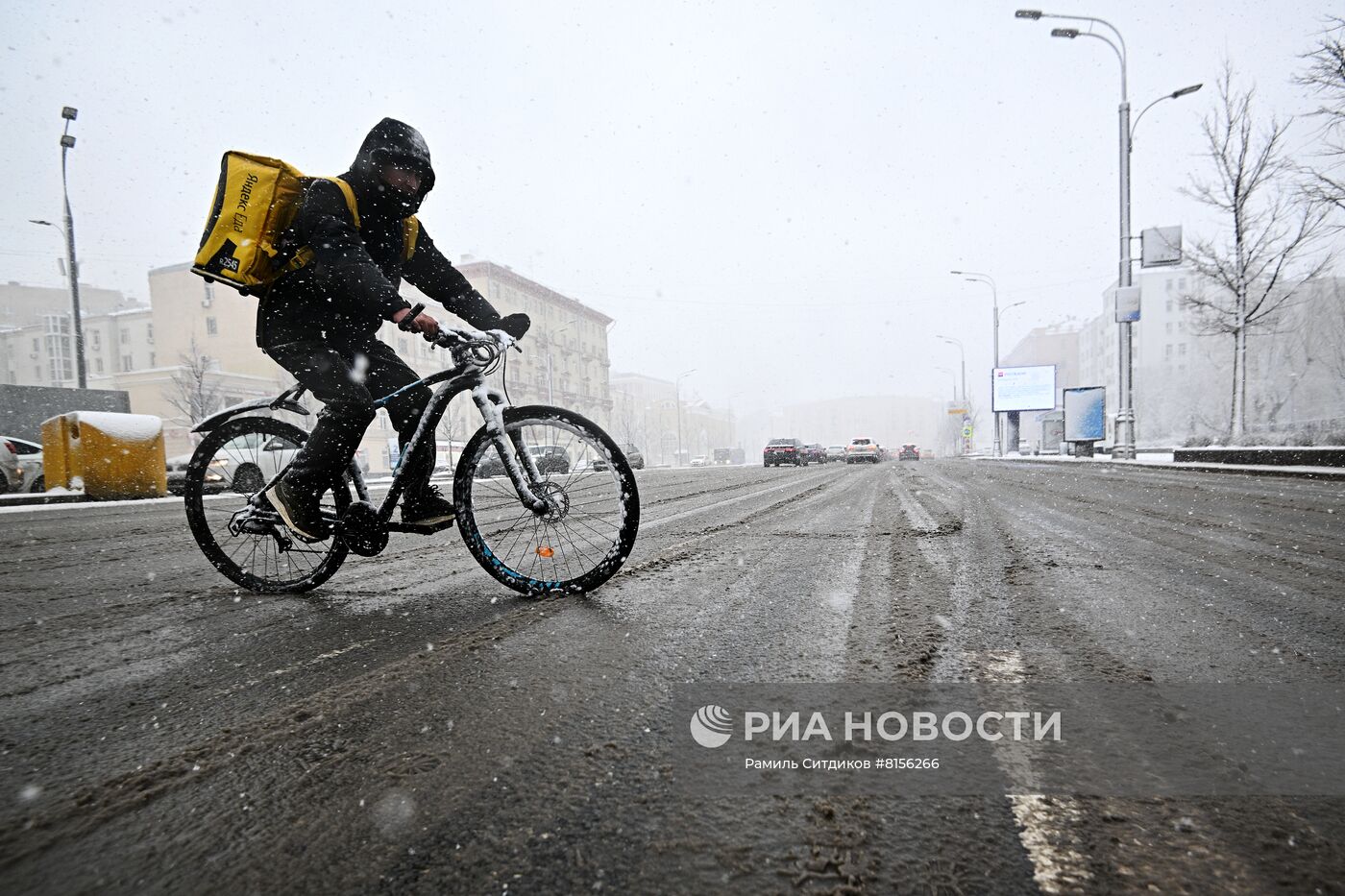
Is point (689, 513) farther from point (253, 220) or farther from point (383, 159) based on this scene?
point (253, 220)

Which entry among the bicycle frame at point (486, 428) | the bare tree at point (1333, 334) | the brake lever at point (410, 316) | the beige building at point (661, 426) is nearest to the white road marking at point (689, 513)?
the bicycle frame at point (486, 428)

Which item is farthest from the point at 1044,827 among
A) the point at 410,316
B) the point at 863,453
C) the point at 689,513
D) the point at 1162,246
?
the point at 863,453

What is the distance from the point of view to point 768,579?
268 cm

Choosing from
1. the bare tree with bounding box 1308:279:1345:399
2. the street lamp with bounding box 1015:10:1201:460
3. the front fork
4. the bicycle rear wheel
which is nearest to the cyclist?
the bicycle rear wheel

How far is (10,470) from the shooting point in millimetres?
13234

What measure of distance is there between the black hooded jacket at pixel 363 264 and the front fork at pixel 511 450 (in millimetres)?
443

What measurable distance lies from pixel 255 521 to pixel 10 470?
51.5 feet

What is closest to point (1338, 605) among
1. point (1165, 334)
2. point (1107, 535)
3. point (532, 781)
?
point (1107, 535)

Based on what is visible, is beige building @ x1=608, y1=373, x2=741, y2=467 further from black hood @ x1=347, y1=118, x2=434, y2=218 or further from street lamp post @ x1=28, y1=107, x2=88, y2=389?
black hood @ x1=347, y1=118, x2=434, y2=218

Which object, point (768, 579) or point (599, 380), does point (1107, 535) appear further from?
point (599, 380)

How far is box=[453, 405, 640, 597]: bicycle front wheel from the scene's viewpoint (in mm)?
2539

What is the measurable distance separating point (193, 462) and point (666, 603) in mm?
2309

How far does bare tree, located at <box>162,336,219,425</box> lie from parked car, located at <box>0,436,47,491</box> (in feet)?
46.6

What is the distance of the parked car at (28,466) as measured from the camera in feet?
44.0
